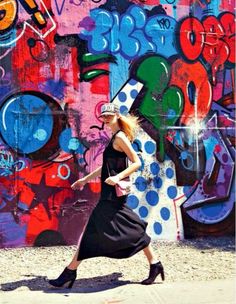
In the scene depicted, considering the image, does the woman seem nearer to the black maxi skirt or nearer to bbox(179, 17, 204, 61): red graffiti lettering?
the black maxi skirt

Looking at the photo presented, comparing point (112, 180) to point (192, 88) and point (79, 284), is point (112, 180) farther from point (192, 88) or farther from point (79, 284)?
point (192, 88)

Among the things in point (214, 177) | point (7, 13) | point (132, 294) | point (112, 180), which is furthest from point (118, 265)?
point (7, 13)

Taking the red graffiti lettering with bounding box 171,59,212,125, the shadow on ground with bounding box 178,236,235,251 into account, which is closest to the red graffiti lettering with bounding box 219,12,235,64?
the red graffiti lettering with bounding box 171,59,212,125

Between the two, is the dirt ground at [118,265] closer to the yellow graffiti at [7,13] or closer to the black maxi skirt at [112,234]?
the black maxi skirt at [112,234]

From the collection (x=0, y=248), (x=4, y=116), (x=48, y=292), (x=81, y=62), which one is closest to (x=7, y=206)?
(x=0, y=248)

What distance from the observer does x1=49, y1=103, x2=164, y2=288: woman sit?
14.7ft

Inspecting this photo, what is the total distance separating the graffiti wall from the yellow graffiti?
0.01m

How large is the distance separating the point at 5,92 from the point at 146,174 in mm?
2121

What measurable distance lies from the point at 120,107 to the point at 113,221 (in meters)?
2.14

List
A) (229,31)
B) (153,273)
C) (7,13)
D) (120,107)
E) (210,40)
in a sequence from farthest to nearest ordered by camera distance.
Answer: (229,31) < (210,40) < (120,107) < (7,13) < (153,273)

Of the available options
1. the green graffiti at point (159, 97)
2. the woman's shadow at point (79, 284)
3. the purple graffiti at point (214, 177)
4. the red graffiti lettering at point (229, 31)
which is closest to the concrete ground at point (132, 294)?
the woman's shadow at point (79, 284)

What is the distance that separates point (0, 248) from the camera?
581 centimetres

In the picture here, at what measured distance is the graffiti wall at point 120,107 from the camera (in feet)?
19.3

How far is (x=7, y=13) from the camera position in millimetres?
5879
